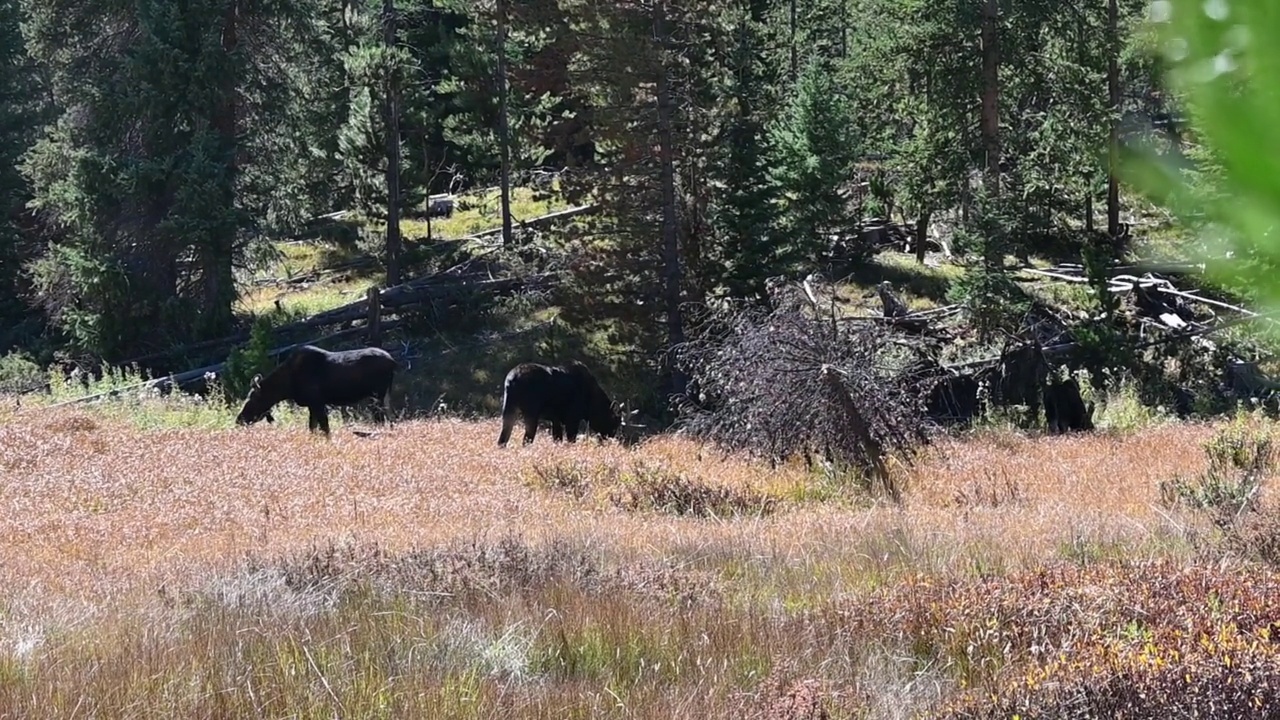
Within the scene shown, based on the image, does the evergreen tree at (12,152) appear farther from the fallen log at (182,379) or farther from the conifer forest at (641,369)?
the fallen log at (182,379)

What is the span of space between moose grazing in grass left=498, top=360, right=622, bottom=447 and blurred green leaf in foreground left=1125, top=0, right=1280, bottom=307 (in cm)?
1749

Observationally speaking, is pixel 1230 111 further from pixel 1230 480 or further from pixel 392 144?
A: pixel 392 144

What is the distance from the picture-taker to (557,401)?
65.4 ft

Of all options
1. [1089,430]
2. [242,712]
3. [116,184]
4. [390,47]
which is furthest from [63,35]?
[242,712]

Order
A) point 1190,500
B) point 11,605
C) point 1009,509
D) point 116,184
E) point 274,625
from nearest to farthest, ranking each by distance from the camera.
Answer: point 274,625
point 11,605
point 1190,500
point 1009,509
point 116,184

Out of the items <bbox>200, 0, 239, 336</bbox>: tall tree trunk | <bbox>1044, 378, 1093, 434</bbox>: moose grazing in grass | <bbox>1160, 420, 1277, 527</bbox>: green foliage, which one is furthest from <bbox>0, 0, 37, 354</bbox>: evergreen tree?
<bbox>1160, 420, 1277, 527</bbox>: green foliage

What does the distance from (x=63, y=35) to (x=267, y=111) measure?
5.49m

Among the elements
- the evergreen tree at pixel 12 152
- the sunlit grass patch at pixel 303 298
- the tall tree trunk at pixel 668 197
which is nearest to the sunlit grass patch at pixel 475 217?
the sunlit grass patch at pixel 303 298

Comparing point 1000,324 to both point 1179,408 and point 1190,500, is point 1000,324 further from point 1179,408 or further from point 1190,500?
point 1190,500

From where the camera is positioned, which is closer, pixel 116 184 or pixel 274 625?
pixel 274 625

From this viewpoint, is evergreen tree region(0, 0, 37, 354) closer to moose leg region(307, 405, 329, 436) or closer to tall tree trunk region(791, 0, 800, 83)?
moose leg region(307, 405, 329, 436)

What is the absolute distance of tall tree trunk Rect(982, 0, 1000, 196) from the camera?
28.8 meters

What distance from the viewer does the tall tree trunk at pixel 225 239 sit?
31203mm

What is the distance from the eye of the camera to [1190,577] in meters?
6.27
